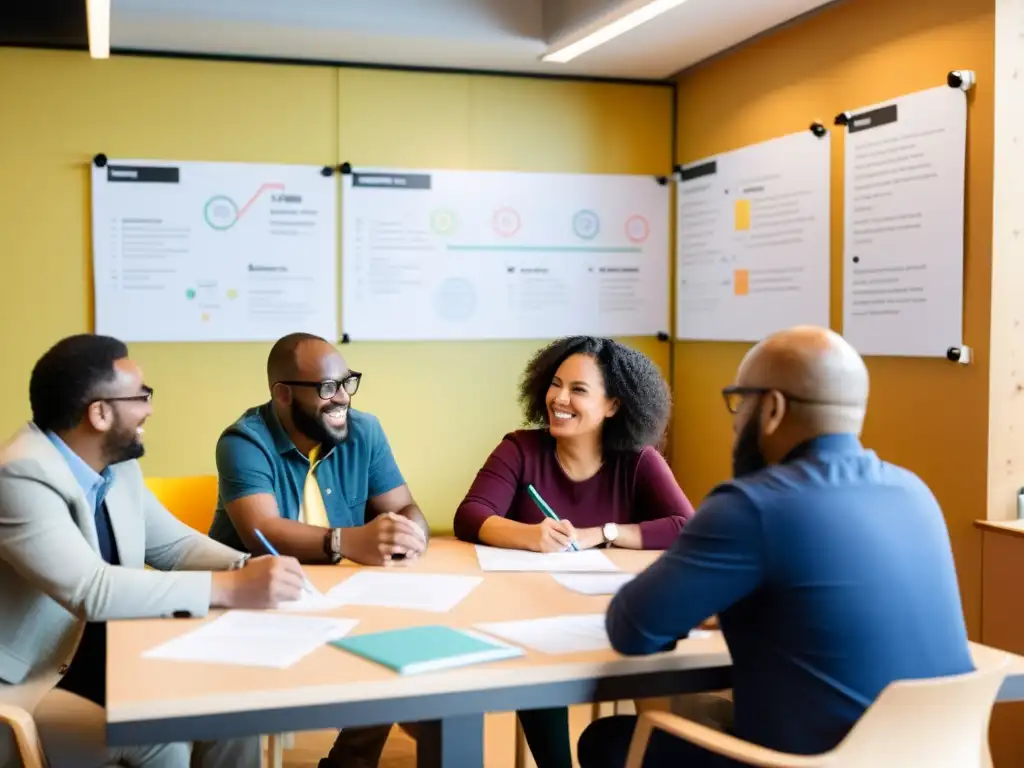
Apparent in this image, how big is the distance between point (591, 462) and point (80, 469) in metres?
1.43

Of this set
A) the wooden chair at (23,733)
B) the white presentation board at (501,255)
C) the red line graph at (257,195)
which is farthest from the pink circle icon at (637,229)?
the wooden chair at (23,733)

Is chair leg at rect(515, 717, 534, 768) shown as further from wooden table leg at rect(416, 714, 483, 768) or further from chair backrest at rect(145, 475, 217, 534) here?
wooden table leg at rect(416, 714, 483, 768)

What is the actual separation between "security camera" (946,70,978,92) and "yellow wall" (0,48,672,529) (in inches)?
80.1

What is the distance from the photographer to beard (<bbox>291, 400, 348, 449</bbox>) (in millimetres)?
3008

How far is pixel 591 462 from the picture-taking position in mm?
3213

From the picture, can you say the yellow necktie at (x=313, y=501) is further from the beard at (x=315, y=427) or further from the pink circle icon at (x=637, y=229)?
the pink circle icon at (x=637, y=229)

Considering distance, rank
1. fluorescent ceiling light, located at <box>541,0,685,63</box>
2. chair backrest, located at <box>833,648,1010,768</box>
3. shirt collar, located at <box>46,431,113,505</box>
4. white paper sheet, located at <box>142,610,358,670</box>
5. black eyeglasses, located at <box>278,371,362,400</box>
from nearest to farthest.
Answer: chair backrest, located at <box>833,648,1010,768</box> → white paper sheet, located at <box>142,610,358,670</box> → shirt collar, located at <box>46,431,113,505</box> → black eyeglasses, located at <box>278,371,362,400</box> → fluorescent ceiling light, located at <box>541,0,685,63</box>

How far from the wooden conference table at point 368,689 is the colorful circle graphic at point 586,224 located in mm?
3343

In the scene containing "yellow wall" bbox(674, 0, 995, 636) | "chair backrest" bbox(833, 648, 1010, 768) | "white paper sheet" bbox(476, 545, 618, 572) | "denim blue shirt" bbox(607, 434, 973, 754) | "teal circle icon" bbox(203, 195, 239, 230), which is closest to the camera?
"chair backrest" bbox(833, 648, 1010, 768)

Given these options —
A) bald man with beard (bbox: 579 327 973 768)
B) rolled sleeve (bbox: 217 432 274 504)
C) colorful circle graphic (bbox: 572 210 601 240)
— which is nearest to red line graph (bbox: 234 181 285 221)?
colorful circle graphic (bbox: 572 210 601 240)

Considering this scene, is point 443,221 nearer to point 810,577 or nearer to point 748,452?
point 748,452

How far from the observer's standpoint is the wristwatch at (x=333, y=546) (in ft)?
8.86

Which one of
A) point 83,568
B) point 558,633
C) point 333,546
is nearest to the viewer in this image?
point 558,633

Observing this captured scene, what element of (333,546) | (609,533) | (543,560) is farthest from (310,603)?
(609,533)
